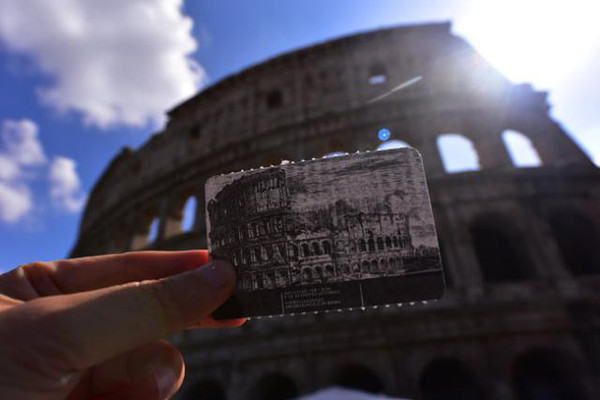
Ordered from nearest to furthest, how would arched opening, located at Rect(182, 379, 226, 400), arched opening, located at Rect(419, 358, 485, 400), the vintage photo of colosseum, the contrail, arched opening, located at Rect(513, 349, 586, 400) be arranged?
the vintage photo of colosseum, arched opening, located at Rect(513, 349, 586, 400), arched opening, located at Rect(419, 358, 485, 400), arched opening, located at Rect(182, 379, 226, 400), the contrail

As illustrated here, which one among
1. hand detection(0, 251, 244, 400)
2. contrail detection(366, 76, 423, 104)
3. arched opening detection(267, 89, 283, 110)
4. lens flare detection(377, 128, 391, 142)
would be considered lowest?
hand detection(0, 251, 244, 400)

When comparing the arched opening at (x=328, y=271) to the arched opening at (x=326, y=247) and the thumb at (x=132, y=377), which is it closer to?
the arched opening at (x=326, y=247)

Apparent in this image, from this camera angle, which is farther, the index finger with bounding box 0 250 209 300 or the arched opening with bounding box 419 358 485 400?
the arched opening with bounding box 419 358 485 400

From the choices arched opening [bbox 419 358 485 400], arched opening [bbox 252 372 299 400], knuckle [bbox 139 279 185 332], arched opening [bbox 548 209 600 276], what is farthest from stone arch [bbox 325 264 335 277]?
arched opening [bbox 548 209 600 276]

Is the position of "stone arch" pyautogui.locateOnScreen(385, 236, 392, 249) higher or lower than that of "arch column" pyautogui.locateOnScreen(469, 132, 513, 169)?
lower

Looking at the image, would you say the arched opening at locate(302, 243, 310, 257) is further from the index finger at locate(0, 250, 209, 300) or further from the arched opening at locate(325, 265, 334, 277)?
the index finger at locate(0, 250, 209, 300)

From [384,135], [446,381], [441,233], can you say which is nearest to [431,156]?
[384,135]

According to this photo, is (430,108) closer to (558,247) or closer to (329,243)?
(558,247)
